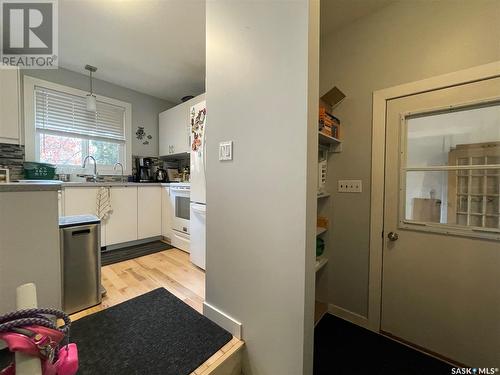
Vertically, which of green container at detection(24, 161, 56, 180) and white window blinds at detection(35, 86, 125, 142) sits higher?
white window blinds at detection(35, 86, 125, 142)

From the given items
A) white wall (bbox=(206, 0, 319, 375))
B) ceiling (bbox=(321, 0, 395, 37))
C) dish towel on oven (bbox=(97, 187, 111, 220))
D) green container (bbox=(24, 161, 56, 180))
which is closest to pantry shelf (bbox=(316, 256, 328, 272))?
white wall (bbox=(206, 0, 319, 375))

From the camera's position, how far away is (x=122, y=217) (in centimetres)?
277

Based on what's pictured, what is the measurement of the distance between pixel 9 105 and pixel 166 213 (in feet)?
6.47

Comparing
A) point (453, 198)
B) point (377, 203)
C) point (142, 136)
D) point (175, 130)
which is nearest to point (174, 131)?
point (175, 130)

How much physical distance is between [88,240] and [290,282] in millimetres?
1479

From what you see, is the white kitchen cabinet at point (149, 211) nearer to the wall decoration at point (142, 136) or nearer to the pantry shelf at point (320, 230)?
the wall decoration at point (142, 136)

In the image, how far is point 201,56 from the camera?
243cm

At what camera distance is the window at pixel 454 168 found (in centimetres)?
124

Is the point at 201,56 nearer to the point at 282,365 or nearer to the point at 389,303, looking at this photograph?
the point at 282,365

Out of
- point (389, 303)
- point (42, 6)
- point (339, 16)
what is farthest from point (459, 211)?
point (42, 6)

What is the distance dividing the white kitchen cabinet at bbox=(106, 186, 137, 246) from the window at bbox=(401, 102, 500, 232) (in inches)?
121

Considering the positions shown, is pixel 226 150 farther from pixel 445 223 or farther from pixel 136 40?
pixel 136 40

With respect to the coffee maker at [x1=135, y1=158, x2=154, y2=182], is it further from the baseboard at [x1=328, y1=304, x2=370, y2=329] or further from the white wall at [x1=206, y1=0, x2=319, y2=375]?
the baseboard at [x1=328, y1=304, x2=370, y2=329]

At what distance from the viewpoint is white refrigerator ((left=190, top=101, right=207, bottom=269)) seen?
2.14 m
